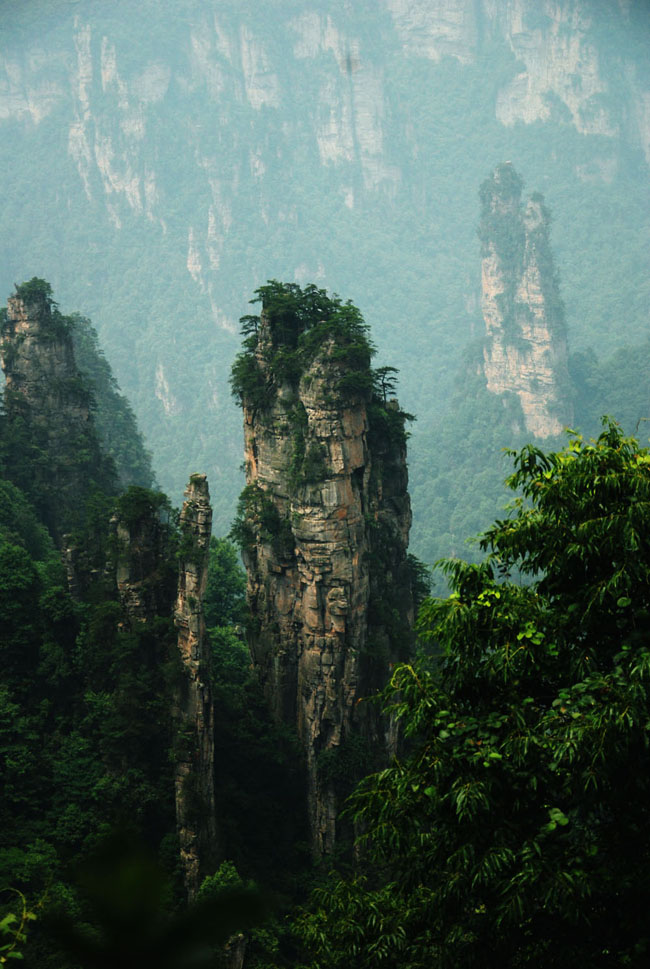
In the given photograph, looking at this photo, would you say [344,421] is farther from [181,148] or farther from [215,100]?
[215,100]

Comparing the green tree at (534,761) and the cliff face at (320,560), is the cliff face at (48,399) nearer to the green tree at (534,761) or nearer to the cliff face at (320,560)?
the cliff face at (320,560)

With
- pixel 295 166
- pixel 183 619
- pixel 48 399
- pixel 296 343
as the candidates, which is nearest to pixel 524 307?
pixel 48 399

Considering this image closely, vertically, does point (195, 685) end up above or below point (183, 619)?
below

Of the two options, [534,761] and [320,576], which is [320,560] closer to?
[320,576]

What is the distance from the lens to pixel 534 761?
8062mm

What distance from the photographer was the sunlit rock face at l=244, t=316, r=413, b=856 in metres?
27.1

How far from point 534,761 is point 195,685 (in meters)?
16.5

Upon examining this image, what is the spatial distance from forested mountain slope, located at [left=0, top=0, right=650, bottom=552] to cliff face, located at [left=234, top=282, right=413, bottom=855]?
83.5 meters

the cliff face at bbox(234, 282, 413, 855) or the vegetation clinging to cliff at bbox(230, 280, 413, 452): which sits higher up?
the vegetation clinging to cliff at bbox(230, 280, 413, 452)

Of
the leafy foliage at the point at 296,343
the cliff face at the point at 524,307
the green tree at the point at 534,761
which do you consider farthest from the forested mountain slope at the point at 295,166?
the green tree at the point at 534,761

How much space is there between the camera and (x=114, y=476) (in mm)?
41781

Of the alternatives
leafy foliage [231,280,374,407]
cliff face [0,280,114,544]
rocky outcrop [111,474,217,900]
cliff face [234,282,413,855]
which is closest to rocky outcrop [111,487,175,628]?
rocky outcrop [111,474,217,900]

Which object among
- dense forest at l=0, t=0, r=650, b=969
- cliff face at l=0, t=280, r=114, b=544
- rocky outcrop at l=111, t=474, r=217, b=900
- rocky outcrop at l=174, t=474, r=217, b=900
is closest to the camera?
dense forest at l=0, t=0, r=650, b=969

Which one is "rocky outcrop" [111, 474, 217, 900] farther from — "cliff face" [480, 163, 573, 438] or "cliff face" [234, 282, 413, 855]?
"cliff face" [480, 163, 573, 438]
